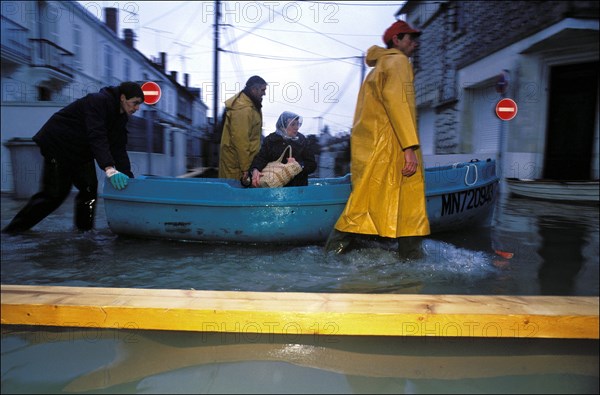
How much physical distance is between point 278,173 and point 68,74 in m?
17.2

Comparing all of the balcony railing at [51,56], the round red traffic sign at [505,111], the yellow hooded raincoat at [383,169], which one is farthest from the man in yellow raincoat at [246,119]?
the balcony railing at [51,56]

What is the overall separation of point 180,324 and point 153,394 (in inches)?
11.0

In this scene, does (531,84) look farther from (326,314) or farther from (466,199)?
(326,314)

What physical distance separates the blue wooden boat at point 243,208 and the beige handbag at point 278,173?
0.78 ft

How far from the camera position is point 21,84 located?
14.9 m

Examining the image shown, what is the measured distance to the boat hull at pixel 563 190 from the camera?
8141 millimetres

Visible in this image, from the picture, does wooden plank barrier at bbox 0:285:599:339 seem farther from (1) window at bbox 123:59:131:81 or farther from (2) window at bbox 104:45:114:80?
(1) window at bbox 123:59:131:81

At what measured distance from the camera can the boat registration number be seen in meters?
4.02

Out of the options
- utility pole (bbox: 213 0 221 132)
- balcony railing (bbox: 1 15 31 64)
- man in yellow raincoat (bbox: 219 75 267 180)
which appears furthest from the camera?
balcony railing (bbox: 1 15 31 64)

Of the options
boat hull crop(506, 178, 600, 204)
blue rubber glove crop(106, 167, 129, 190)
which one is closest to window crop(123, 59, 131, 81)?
boat hull crop(506, 178, 600, 204)

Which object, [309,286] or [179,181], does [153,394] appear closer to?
[309,286]

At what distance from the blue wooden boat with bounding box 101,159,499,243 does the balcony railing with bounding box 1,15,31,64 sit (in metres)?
13.0

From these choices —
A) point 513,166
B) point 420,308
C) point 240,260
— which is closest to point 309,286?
point 240,260

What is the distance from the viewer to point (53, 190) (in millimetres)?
3910
